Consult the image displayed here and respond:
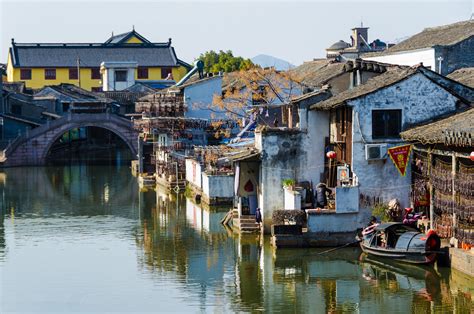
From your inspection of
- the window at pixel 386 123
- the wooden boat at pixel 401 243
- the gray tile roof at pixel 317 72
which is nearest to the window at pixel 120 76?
the gray tile roof at pixel 317 72

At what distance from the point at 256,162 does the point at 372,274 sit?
729 cm

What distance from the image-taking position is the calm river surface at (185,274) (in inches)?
941

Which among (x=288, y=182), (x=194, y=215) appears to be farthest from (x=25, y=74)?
(x=288, y=182)

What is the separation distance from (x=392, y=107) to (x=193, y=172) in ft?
57.2

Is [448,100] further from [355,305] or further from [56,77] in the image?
[56,77]

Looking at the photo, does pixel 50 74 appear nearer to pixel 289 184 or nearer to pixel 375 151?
pixel 289 184

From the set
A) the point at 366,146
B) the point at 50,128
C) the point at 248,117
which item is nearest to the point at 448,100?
the point at 366,146

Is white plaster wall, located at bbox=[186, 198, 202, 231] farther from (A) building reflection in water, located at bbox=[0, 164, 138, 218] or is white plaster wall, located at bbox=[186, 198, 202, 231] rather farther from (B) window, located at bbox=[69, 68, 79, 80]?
(B) window, located at bbox=[69, 68, 79, 80]

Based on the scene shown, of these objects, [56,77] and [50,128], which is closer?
[50,128]

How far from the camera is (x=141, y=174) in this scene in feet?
182

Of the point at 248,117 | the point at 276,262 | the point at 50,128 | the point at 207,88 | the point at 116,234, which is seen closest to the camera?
the point at 276,262

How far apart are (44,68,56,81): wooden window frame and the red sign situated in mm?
71996

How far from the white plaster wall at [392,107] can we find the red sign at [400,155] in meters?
0.29

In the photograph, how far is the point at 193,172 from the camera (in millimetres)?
45281
